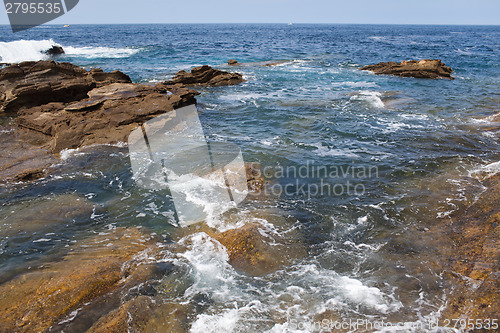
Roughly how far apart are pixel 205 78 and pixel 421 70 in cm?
1620

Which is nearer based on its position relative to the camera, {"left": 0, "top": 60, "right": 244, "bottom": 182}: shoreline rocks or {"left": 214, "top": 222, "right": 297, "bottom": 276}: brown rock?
{"left": 214, "top": 222, "right": 297, "bottom": 276}: brown rock

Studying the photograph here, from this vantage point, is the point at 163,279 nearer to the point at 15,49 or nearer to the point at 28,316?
the point at 28,316

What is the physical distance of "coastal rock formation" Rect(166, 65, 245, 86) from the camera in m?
20.9

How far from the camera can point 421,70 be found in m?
23.6

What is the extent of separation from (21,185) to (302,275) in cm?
742

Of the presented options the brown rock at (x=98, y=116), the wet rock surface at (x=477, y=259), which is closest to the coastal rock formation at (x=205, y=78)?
the brown rock at (x=98, y=116)

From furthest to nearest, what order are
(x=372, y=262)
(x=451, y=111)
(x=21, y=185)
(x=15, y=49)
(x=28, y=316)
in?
(x=15, y=49), (x=451, y=111), (x=21, y=185), (x=372, y=262), (x=28, y=316)

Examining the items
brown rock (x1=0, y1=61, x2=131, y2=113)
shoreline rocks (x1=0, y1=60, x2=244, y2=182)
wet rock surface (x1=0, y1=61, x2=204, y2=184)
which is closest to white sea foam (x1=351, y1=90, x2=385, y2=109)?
shoreline rocks (x1=0, y1=60, x2=244, y2=182)

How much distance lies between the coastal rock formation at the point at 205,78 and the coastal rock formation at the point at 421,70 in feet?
40.9

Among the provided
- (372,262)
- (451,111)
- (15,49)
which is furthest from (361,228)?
(15,49)

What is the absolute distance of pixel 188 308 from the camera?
4543 millimetres

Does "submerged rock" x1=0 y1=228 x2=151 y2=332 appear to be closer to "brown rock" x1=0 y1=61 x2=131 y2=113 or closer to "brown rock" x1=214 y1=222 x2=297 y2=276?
"brown rock" x1=214 y1=222 x2=297 y2=276

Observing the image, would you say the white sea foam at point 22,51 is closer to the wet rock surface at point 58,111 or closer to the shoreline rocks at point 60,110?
the shoreline rocks at point 60,110

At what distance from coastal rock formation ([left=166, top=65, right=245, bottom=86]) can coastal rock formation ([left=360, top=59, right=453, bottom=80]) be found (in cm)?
1247
